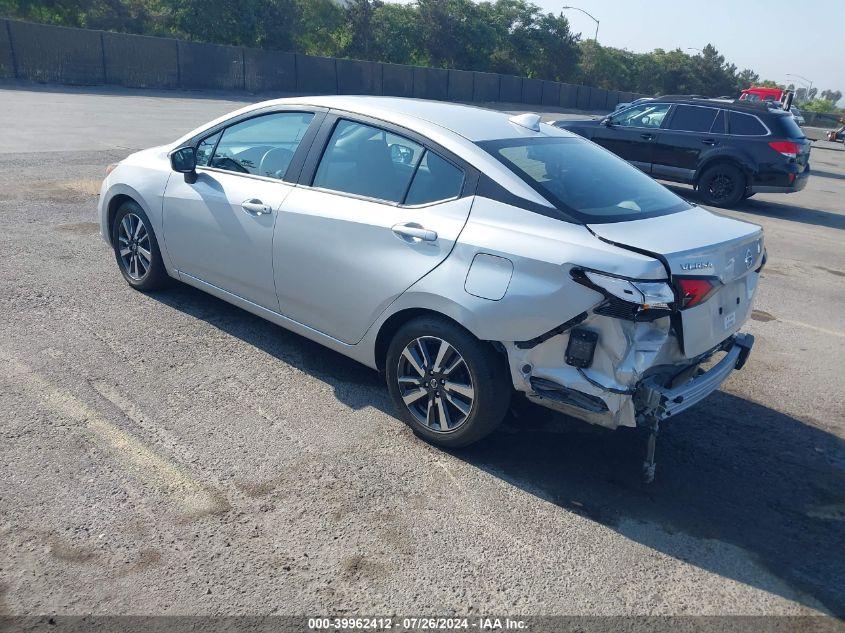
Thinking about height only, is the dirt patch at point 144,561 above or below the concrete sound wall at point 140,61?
below

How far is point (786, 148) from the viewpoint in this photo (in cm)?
1250

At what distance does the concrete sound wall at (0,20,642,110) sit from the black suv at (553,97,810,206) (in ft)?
76.6

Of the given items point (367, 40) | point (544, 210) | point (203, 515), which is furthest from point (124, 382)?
point (367, 40)

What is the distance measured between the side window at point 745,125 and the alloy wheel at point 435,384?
11.2 meters

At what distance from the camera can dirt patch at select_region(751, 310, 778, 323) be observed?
6.71 metres

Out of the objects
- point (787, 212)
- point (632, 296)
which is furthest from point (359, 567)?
point (787, 212)

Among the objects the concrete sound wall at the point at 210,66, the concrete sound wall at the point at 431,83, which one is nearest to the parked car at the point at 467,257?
the concrete sound wall at the point at 210,66

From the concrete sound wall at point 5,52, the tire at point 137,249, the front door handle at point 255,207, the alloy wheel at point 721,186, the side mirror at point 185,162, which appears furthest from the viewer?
the concrete sound wall at point 5,52

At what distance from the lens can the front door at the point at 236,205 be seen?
4.59m

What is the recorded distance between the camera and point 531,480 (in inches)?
147

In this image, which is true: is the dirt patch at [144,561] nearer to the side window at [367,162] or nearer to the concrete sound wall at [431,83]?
the side window at [367,162]

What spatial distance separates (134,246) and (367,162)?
2.44 metres

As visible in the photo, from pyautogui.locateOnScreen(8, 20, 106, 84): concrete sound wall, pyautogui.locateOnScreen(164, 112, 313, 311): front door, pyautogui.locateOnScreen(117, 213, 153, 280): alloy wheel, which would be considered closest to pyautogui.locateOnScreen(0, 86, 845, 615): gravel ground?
pyautogui.locateOnScreen(117, 213, 153, 280): alloy wheel

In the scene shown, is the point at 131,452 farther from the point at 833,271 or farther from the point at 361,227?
the point at 833,271
